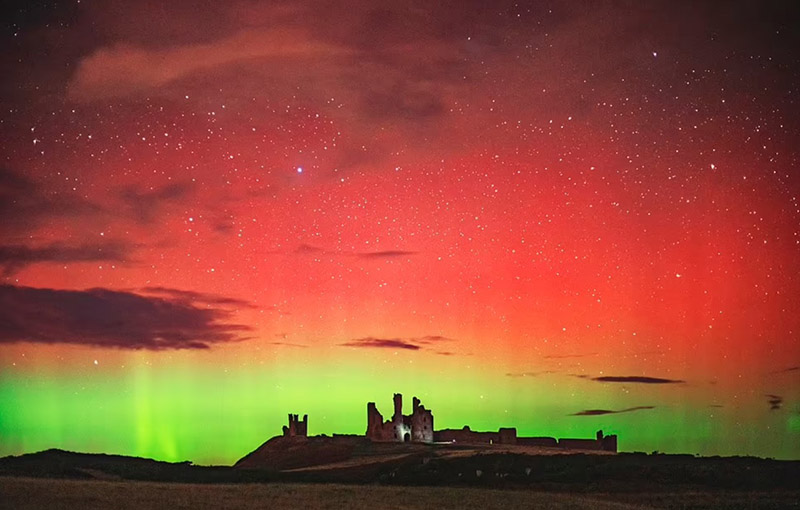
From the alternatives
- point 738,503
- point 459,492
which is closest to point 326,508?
point 459,492

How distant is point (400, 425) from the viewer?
4621 inches

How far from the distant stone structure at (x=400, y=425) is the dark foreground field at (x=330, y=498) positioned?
66422 millimetres

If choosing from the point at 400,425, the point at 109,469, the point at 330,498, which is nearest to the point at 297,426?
the point at 400,425

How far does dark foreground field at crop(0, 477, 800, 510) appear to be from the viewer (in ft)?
123

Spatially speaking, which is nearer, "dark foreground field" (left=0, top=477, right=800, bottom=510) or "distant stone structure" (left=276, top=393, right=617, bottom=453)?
"dark foreground field" (left=0, top=477, right=800, bottom=510)

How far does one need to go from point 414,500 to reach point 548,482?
18.5 m

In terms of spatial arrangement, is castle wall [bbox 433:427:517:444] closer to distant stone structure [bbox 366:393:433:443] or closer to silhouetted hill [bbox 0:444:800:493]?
distant stone structure [bbox 366:393:433:443]

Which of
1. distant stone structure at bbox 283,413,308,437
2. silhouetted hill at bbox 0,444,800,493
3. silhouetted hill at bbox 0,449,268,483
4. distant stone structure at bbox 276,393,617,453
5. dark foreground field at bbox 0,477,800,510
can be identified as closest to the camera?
dark foreground field at bbox 0,477,800,510

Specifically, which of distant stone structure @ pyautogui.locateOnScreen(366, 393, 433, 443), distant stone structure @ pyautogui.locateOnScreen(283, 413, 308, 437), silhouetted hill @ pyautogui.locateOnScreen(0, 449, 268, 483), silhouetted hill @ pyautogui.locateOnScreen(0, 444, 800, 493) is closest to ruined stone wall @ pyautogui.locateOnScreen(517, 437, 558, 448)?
distant stone structure @ pyautogui.locateOnScreen(366, 393, 433, 443)

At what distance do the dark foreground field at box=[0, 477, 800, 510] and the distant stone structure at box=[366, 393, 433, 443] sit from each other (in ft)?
218

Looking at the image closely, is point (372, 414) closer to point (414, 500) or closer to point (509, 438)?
point (509, 438)

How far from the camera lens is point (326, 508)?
37969 mm

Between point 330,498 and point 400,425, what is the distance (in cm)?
7588

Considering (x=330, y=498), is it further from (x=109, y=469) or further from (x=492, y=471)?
(x=109, y=469)
